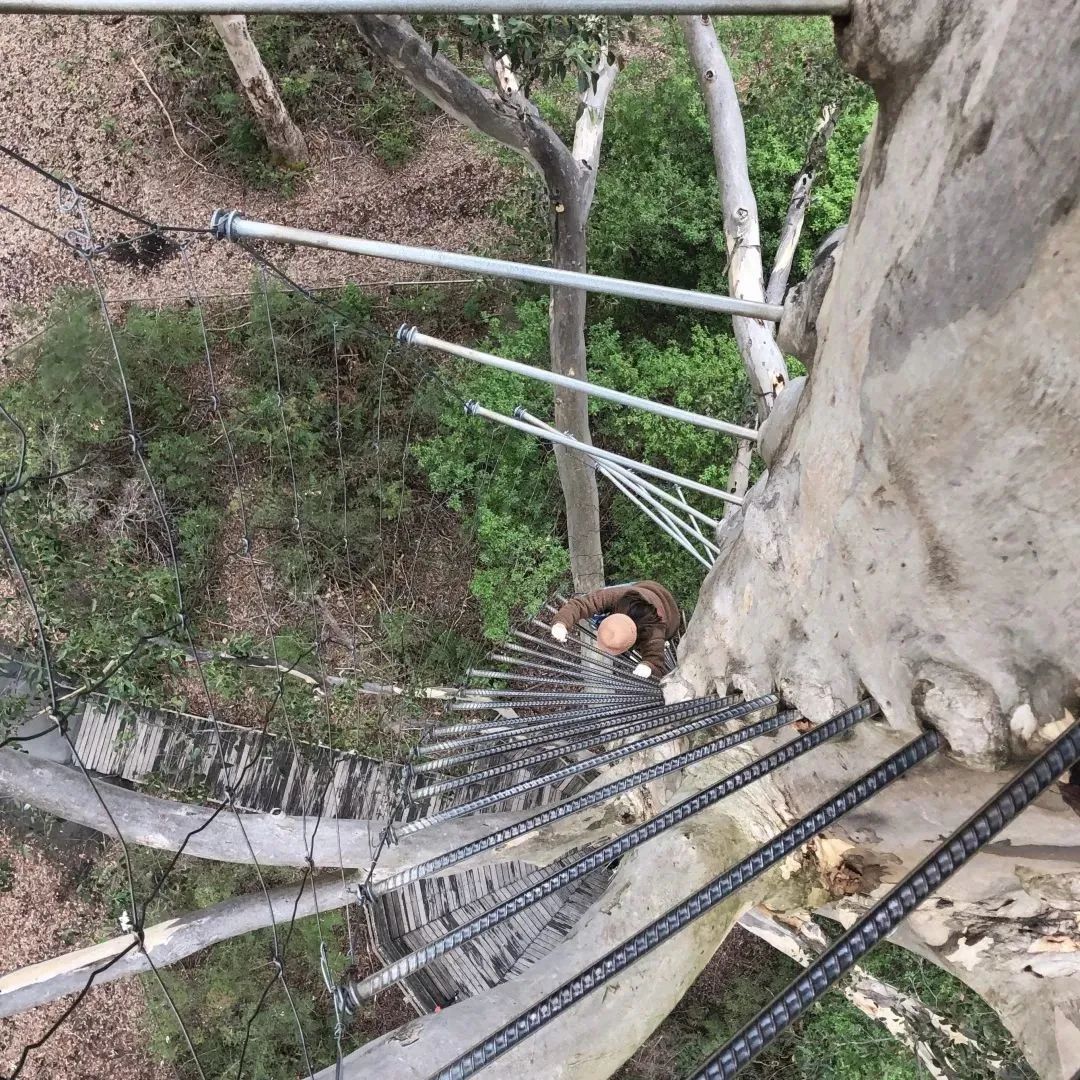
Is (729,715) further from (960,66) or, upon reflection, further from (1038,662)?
(960,66)

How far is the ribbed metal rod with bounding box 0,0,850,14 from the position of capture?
4.20ft

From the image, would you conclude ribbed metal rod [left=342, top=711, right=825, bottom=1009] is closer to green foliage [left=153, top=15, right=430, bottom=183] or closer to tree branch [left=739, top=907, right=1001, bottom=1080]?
tree branch [left=739, top=907, right=1001, bottom=1080]

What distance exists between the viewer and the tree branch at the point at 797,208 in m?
6.28

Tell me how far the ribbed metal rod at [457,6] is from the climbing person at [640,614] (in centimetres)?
389

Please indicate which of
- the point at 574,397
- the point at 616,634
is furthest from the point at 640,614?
the point at 574,397

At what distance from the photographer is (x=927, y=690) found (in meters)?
1.51

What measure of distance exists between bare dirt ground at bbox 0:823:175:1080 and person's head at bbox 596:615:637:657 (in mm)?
5613

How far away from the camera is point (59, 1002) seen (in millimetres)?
7230

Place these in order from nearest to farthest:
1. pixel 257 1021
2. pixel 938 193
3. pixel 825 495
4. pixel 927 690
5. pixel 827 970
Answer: pixel 827 970
pixel 938 193
pixel 927 690
pixel 825 495
pixel 257 1021

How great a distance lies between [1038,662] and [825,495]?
0.61 meters

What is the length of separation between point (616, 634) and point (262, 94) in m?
6.08

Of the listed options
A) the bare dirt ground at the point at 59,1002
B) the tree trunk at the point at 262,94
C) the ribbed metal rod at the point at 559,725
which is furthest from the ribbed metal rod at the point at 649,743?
the tree trunk at the point at 262,94

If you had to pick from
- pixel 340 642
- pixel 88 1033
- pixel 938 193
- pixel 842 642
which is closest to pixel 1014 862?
pixel 842 642

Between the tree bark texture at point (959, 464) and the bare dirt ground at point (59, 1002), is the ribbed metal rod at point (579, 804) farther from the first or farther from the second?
the bare dirt ground at point (59, 1002)
